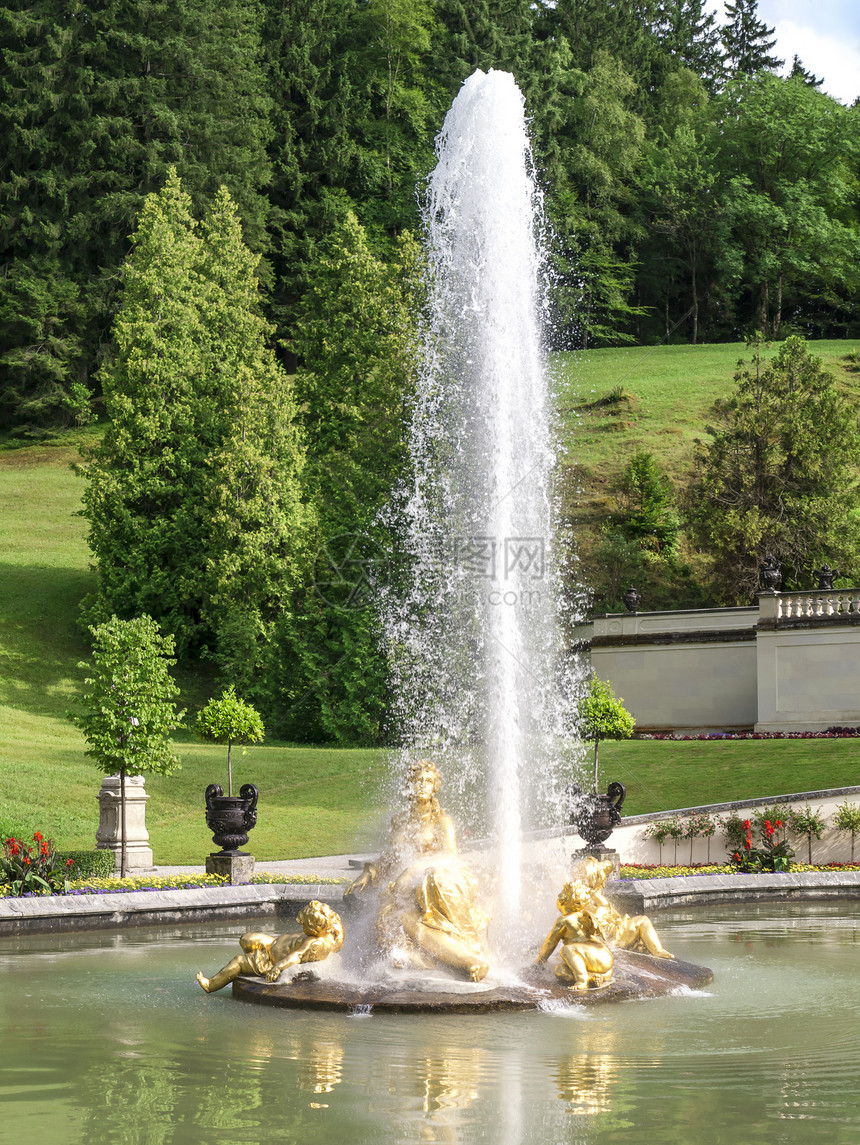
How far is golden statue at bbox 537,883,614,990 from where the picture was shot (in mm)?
10469

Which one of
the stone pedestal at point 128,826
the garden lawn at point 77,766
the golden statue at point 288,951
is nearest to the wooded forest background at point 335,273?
the garden lawn at point 77,766

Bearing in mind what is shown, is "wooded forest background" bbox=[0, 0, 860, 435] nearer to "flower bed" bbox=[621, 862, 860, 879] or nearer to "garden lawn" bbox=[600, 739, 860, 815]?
"garden lawn" bbox=[600, 739, 860, 815]

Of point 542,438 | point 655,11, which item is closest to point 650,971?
point 542,438

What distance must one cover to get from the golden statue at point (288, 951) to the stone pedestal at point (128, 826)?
385 inches

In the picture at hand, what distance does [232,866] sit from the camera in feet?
57.7

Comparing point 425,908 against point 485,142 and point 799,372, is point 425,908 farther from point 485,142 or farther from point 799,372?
point 799,372

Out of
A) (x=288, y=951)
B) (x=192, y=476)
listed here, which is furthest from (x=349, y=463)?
(x=288, y=951)

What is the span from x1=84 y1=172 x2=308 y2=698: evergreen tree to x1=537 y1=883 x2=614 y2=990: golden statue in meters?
31.7

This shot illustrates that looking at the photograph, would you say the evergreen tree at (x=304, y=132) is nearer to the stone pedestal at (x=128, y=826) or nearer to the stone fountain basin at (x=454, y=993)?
the stone pedestal at (x=128, y=826)

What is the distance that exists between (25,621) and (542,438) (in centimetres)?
3528

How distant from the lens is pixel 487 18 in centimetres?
7338

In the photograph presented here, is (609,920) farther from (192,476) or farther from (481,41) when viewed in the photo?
(481,41)

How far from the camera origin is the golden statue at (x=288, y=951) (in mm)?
10773

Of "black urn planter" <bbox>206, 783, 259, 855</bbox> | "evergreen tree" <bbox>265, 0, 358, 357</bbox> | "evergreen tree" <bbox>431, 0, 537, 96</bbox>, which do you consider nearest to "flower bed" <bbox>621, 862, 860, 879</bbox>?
"black urn planter" <bbox>206, 783, 259, 855</bbox>
